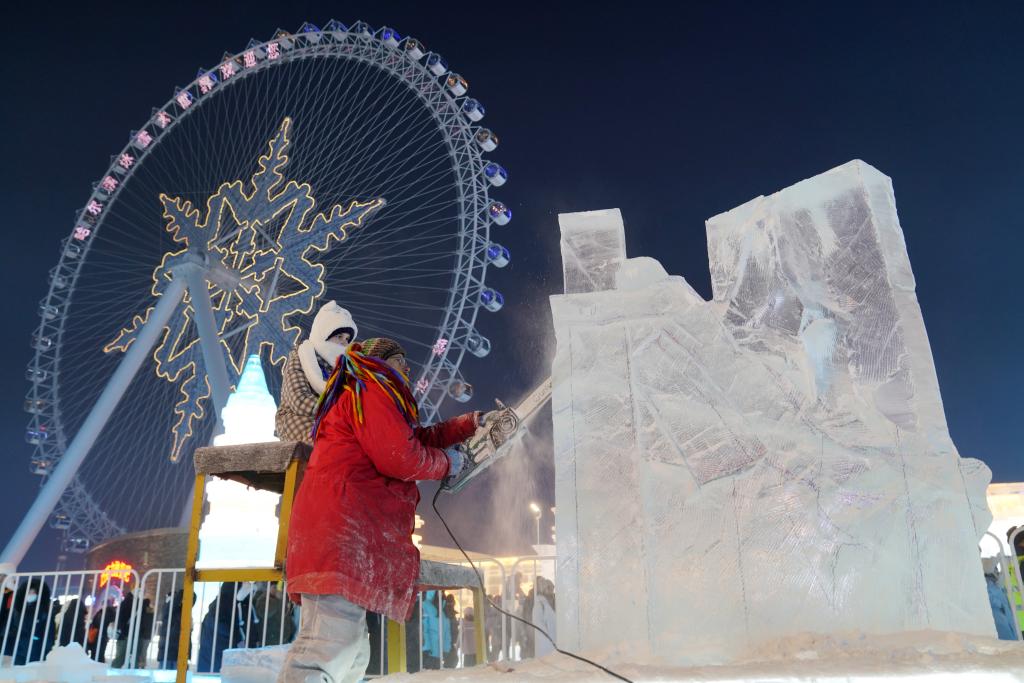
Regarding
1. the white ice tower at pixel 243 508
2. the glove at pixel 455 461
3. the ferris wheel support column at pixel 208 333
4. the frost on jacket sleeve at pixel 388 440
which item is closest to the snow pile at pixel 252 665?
the glove at pixel 455 461

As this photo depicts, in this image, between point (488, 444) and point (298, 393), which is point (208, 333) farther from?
point (488, 444)

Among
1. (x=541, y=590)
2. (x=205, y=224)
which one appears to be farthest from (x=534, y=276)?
(x=541, y=590)

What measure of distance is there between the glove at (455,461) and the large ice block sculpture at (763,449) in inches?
13.5

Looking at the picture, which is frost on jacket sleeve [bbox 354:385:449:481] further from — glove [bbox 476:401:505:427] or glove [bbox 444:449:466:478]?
glove [bbox 476:401:505:427]

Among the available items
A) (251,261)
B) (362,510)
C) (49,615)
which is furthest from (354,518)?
(251,261)

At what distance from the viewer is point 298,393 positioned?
268cm

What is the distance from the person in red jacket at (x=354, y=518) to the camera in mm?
2016

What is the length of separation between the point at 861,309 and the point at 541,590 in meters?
3.76

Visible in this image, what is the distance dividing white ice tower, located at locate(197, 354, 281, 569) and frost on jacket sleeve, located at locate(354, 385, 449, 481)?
20.2 ft

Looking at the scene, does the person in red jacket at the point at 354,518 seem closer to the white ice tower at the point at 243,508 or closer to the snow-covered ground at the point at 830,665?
the snow-covered ground at the point at 830,665

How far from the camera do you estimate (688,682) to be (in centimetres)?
166

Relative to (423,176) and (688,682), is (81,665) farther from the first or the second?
(423,176)

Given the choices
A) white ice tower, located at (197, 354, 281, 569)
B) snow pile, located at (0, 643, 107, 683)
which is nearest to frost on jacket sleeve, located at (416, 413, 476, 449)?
snow pile, located at (0, 643, 107, 683)

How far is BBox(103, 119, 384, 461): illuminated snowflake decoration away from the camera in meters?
12.3
